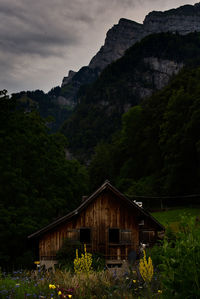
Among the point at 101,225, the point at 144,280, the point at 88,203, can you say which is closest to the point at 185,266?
the point at 144,280

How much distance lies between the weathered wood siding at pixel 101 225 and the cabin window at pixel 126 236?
111mm

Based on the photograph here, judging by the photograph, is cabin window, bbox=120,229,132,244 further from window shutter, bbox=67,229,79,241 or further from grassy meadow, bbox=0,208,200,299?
grassy meadow, bbox=0,208,200,299

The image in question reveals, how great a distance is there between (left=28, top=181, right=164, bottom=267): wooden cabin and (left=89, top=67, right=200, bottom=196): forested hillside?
72.1 feet

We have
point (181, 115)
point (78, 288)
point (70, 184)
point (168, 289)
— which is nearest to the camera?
point (168, 289)

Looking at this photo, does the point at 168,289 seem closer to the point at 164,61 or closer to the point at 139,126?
the point at 139,126

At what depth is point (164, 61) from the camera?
191m

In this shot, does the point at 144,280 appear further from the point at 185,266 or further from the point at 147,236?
the point at 147,236

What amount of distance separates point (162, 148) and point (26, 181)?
3232cm

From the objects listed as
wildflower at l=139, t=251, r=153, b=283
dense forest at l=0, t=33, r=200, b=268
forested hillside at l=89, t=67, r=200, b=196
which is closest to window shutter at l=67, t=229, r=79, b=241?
dense forest at l=0, t=33, r=200, b=268

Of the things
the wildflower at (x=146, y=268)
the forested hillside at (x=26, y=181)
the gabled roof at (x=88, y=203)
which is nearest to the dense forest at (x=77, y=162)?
the forested hillside at (x=26, y=181)

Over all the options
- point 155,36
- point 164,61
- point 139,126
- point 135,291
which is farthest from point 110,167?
point 155,36

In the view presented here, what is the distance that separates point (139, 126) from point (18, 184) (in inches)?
1999

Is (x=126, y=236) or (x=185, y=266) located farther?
(x=126, y=236)

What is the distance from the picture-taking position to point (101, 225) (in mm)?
26000
